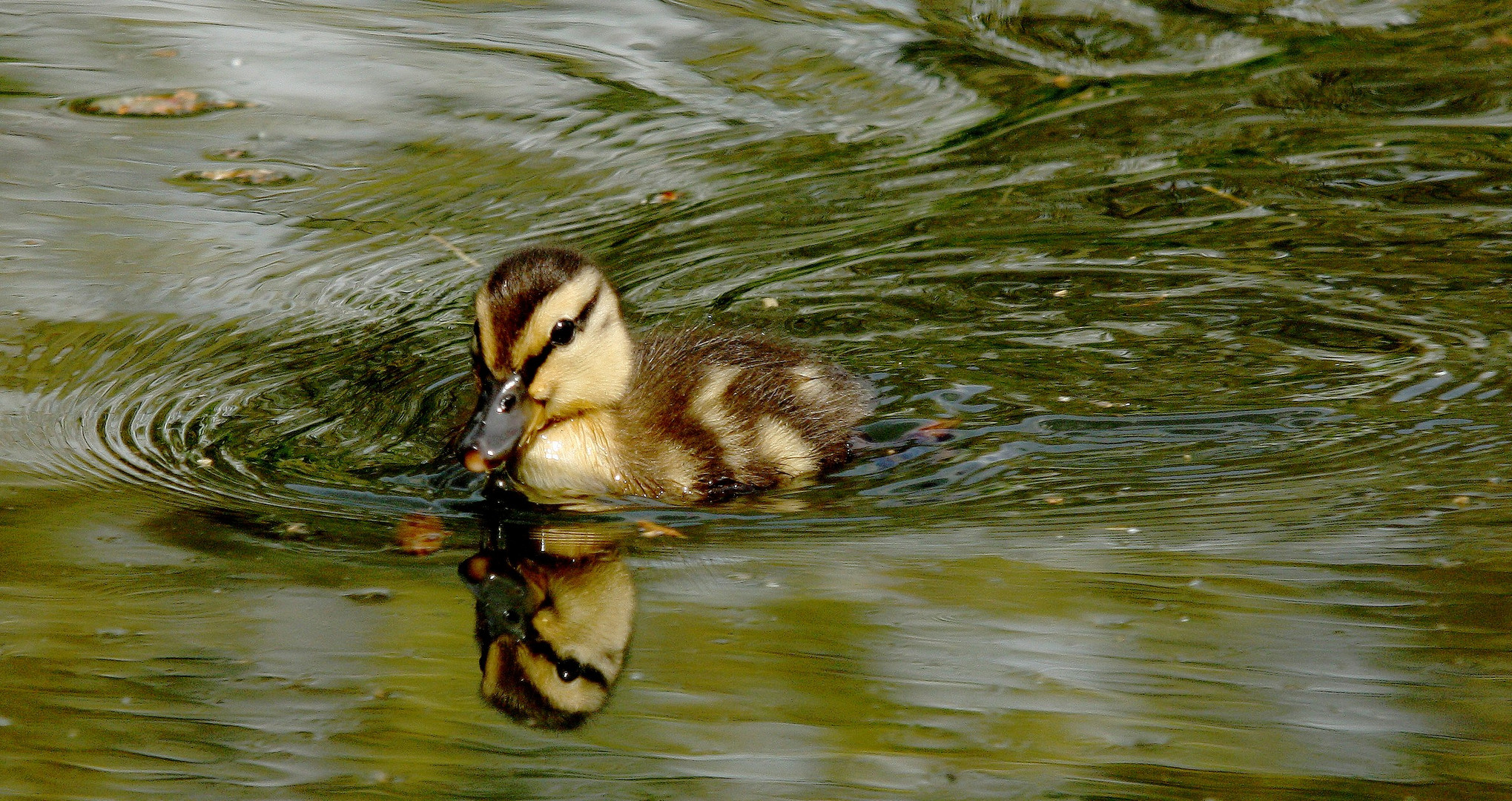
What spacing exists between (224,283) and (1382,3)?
15.2ft

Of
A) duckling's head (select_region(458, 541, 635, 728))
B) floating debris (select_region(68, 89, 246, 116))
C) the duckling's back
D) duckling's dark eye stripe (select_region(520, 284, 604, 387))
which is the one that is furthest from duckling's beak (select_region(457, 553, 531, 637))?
floating debris (select_region(68, 89, 246, 116))

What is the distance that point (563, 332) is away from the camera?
3842 mm

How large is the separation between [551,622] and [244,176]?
306 centimetres

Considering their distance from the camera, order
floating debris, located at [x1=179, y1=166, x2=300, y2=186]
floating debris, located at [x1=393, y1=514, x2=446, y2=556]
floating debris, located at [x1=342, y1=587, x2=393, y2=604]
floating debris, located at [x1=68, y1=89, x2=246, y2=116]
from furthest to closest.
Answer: floating debris, located at [x1=68, y1=89, x2=246, y2=116] < floating debris, located at [x1=179, y1=166, x2=300, y2=186] < floating debris, located at [x1=393, y1=514, x2=446, y2=556] < floating debris, located at [x1=342, y1=587, x2=393, y2=604]

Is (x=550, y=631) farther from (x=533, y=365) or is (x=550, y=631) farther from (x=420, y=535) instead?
(x=533, y=365)

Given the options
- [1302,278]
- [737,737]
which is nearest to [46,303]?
[737,737]

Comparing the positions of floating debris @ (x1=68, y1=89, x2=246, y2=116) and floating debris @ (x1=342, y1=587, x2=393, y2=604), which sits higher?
floating debris @ (x1=68, y1=89, x2=246, y2=116)

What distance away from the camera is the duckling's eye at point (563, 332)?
3812 millimetres

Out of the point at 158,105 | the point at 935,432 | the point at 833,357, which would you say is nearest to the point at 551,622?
the point at 935,432

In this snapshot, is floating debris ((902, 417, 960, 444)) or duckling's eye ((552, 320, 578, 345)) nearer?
duckling's eye ((552, 320, 578, 345))

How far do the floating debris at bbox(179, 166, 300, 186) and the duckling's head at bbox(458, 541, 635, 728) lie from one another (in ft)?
8.57

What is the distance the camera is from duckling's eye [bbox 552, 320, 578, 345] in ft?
12.5

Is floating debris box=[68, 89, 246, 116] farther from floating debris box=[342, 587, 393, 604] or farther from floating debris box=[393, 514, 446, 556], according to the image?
floating debris box=[342, 587, 393, 604]

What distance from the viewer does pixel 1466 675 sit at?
2.76 meters
